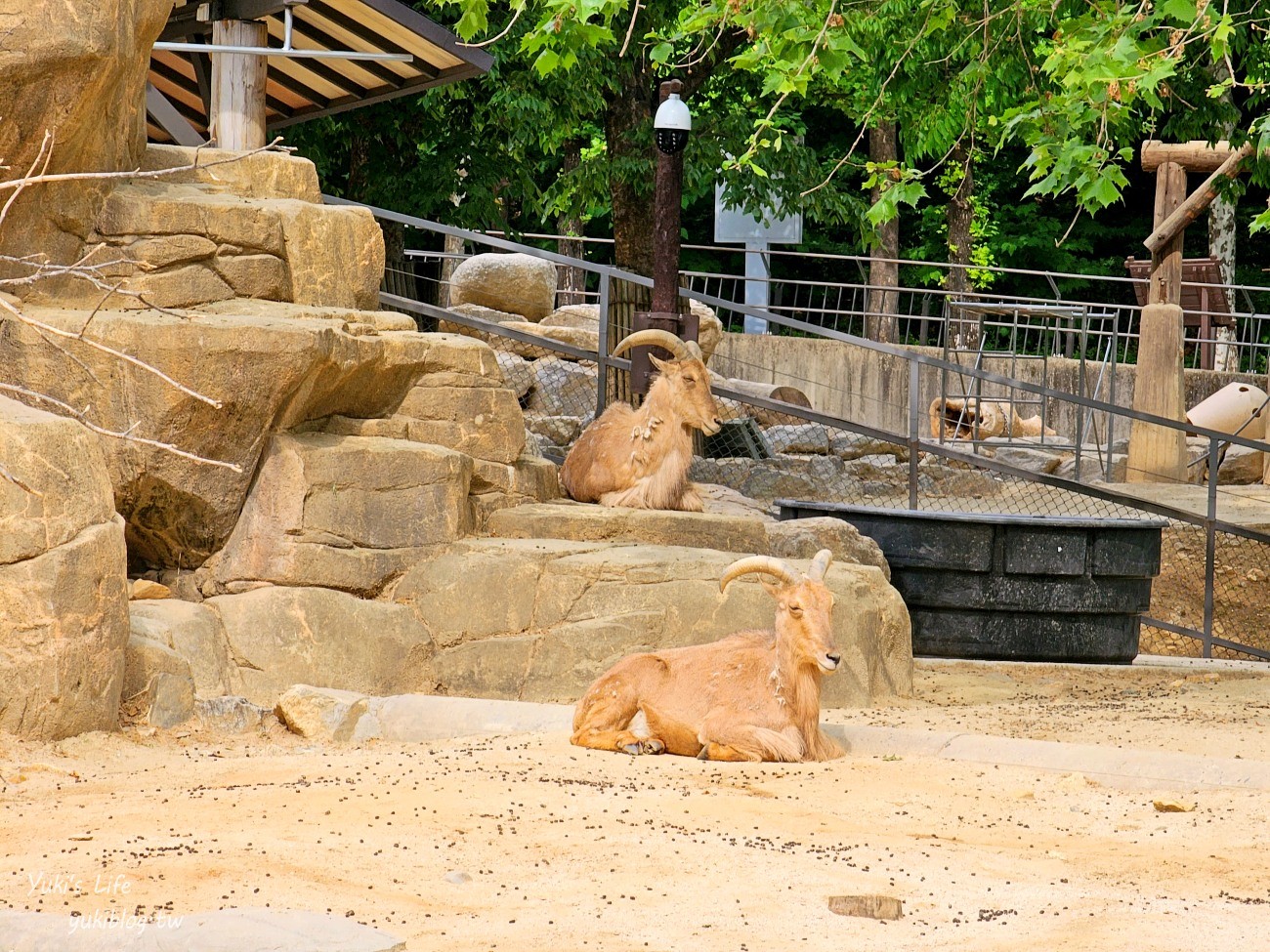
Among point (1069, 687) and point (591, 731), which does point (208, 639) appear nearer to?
point (591, 731)

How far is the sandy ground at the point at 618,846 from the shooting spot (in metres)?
4.19

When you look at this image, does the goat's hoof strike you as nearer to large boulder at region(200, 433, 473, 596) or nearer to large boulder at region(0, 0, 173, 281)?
large boulder at region(200, 433, 473, 596)

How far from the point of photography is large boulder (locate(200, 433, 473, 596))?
800cm

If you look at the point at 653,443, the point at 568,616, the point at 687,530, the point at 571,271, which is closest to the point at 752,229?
the point at 571,271

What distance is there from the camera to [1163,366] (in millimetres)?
17375

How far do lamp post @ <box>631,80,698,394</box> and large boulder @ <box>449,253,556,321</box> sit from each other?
7.29 metres

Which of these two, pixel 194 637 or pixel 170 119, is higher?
pixel 170 119

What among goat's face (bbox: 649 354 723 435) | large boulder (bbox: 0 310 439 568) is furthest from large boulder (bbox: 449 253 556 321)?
large boulder (bbox: 0 310 439 568)

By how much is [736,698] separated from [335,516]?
8.49ft

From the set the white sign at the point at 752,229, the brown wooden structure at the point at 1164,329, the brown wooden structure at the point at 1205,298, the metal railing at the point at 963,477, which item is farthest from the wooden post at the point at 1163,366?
the white sign at the point at 752,229

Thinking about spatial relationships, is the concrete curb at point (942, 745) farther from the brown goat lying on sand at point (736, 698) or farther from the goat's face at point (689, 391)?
the goat's face at point (689, 391)

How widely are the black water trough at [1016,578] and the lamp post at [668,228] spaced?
5.59 feet

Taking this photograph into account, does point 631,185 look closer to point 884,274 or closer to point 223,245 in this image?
point 223,245

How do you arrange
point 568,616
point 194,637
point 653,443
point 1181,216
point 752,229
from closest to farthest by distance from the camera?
point 194,637, point 568,616, point 653,443, point 1181,216, point 752,229
